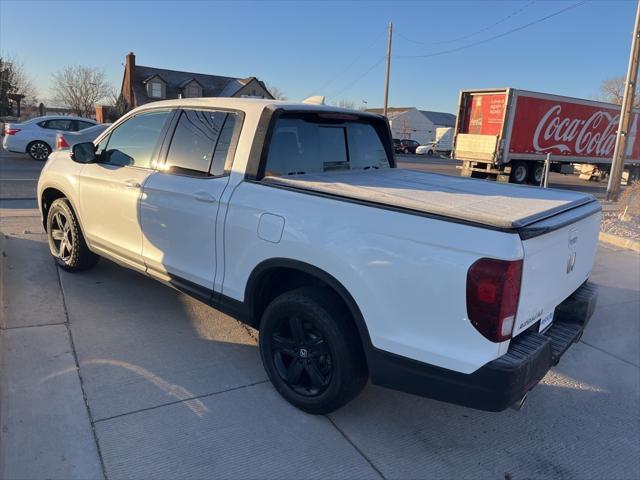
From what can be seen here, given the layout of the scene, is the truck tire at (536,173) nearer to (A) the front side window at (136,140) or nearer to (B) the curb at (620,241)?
(B) the curb at (620,241)

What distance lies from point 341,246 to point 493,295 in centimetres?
79

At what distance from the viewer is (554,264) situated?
2.60 meters

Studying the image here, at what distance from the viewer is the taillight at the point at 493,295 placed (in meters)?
2.19

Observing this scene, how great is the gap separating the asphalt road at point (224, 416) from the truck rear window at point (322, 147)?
1435 mm

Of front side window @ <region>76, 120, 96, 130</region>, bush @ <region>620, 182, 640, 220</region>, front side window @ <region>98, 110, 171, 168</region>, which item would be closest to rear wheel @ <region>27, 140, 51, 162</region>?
front side window @ <region>76, 120, 96, 130</region>

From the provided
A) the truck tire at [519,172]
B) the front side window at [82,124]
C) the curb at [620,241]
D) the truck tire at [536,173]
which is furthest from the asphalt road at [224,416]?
the truck tire at [536,173]

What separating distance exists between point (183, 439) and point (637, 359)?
11.7ft

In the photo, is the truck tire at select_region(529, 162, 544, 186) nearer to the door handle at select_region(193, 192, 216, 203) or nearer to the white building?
the door handle at select_region(193, 192, 216, 203)

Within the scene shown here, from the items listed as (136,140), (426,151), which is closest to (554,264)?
(136,140)

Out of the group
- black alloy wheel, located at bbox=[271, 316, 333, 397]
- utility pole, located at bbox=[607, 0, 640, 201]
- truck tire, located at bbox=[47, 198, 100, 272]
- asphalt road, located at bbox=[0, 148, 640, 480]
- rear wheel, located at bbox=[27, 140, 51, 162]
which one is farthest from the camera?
rear wheel, located at bbox=[27, 140, 51, 162]

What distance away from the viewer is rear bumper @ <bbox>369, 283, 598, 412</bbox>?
89.6 inches

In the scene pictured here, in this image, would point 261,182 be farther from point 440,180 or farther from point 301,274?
point 440,180

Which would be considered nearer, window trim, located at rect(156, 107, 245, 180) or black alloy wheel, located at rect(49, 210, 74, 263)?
window trim, located at rect(156, 107, 245, 180)

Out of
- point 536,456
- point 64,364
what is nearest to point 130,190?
point 64,364
